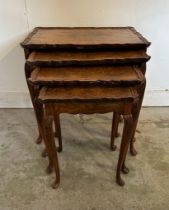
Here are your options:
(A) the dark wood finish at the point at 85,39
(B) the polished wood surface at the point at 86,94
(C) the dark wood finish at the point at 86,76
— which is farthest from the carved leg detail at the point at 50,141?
(A) the dark wood finish at the point at 85,39

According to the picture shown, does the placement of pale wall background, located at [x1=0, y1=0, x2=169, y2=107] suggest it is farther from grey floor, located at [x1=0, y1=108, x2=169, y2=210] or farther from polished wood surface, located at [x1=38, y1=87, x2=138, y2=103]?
polished wood surface, located at [x1=38, y1=87, x2=138, y2=103]

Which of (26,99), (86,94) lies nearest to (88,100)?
(86,94)

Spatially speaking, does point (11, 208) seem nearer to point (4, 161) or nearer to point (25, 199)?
point (25, 199)

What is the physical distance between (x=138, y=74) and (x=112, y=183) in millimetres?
646

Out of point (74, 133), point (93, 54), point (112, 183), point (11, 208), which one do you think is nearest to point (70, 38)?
point (93, 54)

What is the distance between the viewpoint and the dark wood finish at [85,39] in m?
1.26

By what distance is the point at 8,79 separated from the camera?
1.97 m

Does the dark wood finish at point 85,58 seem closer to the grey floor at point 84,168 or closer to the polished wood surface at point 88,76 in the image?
the polished wood surface at point 88,76

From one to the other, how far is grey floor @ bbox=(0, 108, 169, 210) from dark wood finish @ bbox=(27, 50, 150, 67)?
0.66 m

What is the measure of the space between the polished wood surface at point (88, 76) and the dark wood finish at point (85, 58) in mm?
29

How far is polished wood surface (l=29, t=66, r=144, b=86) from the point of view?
1077 mm

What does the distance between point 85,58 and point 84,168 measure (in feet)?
2.22

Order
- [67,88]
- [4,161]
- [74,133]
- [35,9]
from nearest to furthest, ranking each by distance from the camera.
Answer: [67,88], [4,161], [35,9], [74,133]

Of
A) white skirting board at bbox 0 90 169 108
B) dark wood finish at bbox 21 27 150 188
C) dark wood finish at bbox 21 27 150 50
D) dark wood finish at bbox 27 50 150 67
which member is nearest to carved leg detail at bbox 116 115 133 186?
dark wood finish at bbox 21 27 150 188
